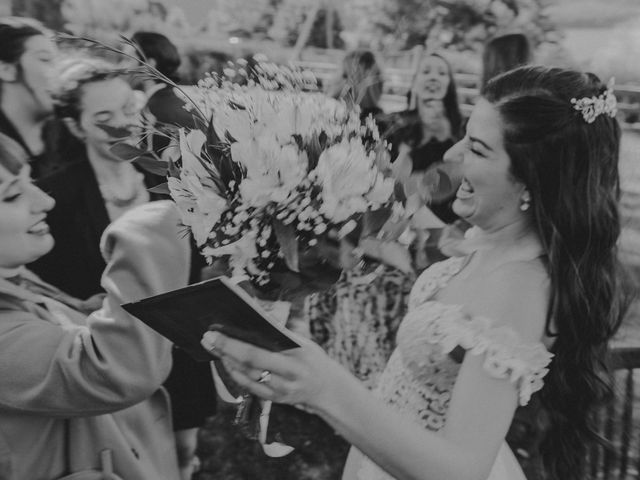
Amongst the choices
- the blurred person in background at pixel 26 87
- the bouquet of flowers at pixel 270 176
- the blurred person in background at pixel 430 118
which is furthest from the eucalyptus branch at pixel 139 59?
the blurred person in background at pixel 430 118

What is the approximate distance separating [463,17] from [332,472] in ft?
23.5

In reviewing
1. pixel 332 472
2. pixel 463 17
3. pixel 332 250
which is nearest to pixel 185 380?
pixel 332 472

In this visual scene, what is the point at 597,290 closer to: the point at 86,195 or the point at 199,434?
the point at 86,195

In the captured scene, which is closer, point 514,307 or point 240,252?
point 240,252

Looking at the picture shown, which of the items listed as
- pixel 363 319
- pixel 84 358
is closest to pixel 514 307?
pixel 84 358

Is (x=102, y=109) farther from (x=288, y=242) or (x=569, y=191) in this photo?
(x=569, y=191)

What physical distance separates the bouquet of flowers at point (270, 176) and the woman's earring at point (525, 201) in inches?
15.3

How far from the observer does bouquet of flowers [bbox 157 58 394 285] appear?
1054 millimetres

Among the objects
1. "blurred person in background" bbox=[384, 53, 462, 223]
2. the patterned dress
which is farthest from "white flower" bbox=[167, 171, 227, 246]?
"blurred person in background" bbox=[384, 53, 462, 223]

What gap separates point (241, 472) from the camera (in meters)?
3.14

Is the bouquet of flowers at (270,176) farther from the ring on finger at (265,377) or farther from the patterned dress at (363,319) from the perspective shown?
the patterned dress at (363,319)

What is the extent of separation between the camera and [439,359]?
142 centimetres

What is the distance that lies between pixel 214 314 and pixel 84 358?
361mm

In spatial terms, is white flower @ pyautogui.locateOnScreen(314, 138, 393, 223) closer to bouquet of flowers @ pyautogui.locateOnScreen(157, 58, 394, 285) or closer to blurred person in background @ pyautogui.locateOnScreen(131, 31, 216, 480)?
bouquet of flowers @ pyautogui.locateOnScreen(157, 58, 394, 285)
